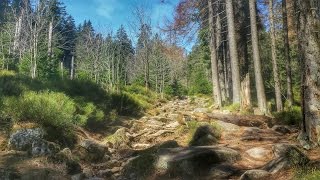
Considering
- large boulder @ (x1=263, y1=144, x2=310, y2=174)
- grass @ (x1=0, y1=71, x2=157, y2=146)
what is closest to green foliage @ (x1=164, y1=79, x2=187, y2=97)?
grass @ (x1=0, y1=71, x2=157, y2=146)

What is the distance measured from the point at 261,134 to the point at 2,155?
6.63 m

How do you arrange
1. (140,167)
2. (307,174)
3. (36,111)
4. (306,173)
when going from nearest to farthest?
(307,174) < (306,173) < (140,167) < (36,111)

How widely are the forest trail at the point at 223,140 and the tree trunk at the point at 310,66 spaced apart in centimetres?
72

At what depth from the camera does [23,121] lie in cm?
1060

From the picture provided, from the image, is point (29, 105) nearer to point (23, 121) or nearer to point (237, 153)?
point (23, 121)

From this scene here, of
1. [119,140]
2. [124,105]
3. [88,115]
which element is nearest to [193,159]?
[119,140]

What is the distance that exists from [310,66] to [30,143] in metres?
6.62

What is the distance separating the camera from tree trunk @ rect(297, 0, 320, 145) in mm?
7695

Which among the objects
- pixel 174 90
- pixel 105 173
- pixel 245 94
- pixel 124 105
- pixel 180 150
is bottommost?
pixel 105 173

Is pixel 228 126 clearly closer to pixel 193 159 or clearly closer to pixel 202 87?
pixel 193 159

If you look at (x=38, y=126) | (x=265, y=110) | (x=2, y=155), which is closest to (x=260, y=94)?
(x=265, y=110)

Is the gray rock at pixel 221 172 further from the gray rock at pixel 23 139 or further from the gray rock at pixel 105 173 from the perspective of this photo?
the gray rock at pixel 23 139

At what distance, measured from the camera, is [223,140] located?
10.7 m

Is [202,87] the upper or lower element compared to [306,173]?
upper
